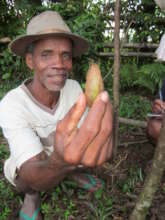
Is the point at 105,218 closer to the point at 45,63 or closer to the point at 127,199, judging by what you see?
the point at 127,199

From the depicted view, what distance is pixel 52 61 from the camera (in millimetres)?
1574

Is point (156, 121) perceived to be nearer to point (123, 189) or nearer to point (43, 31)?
point (123, 189)

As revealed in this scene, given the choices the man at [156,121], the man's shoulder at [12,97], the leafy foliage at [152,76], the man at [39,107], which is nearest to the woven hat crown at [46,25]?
the man at [39,107]

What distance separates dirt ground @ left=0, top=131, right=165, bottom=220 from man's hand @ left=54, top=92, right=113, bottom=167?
2.77 feet

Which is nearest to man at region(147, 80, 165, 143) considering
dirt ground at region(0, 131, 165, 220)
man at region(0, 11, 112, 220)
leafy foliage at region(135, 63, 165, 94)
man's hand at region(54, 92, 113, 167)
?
dirt ground at region(0, 131, 165, 220)

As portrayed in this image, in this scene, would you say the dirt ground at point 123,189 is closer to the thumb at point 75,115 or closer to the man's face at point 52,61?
the man's face at point 52,61

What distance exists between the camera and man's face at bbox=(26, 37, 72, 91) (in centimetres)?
158

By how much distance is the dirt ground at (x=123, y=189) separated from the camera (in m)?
1.65

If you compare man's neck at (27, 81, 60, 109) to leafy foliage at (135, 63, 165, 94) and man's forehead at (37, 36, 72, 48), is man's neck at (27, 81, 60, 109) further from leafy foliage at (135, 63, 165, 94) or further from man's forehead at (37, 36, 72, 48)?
leafy foliage at (135, 63, 165, 94)

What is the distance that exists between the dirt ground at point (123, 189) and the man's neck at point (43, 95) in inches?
25.4

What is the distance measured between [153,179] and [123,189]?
73cm

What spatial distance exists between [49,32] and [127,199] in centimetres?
116

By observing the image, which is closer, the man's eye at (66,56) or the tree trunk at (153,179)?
the tree trunk at (153,179)

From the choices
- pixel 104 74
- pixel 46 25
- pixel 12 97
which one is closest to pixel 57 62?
pixel 46 25
